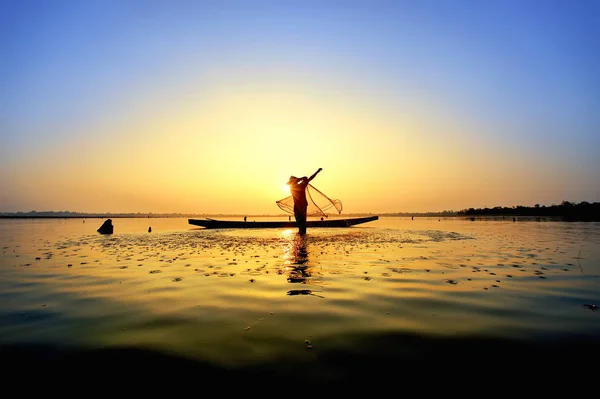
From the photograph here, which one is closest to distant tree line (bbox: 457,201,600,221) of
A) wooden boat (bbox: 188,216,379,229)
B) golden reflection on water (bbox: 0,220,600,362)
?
wooden boat (bbox: 188,216,379,229)

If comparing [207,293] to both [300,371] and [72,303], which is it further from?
[300,371]

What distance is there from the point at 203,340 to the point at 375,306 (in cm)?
507

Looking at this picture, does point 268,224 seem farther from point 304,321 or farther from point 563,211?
point 563,211

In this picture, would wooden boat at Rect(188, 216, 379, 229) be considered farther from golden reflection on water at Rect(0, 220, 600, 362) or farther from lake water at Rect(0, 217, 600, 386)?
lake water at Rect(0, 217, 600, 386)

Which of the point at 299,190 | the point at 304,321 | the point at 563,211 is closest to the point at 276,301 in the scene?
the point at 304,321

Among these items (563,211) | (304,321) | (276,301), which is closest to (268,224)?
(276,301)

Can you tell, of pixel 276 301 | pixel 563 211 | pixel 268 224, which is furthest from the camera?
pixel 563 211

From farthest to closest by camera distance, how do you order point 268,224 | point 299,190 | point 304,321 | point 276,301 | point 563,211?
point 563,211 < point 268,224 < point 299,190 < point 276,301 < point 304,321

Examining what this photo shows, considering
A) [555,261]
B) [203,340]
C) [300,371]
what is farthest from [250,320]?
[555,261]

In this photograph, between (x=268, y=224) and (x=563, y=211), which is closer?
(x=268, y=224)

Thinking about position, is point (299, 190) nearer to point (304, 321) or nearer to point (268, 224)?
point (268, 224)

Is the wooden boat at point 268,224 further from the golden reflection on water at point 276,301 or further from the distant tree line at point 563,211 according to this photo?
the distant tree line at point 563,211

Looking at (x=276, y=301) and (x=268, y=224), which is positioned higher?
(x=268, y=224)

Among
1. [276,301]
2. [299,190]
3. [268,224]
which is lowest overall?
[276,301]
